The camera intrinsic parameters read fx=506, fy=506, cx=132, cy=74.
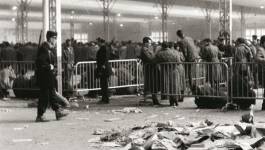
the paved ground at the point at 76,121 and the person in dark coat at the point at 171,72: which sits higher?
the person in dark coat at the point at 171,72

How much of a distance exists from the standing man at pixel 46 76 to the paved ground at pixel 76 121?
34 cm

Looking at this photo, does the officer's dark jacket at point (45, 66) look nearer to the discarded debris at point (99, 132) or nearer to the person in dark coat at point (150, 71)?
the discarded debris at point (99, 132)

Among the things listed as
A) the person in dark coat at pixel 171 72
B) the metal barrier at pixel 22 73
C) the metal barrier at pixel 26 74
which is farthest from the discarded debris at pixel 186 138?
the metal barrier at pixel 22 73

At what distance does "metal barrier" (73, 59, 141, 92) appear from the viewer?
57.0 feet

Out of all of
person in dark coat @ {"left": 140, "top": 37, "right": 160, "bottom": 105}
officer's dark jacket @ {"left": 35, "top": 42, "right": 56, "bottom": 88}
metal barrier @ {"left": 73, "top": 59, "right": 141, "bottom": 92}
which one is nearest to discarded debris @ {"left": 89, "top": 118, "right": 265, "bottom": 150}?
officer's dark jacket @ {"left": 35, "top": 42, "right": 56, "bottom": 88}

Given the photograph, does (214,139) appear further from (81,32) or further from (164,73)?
(81,32)

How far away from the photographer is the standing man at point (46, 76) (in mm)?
12094

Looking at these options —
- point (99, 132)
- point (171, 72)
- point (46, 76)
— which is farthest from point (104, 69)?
point (99, 132)

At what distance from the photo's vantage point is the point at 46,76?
1216 centimetres

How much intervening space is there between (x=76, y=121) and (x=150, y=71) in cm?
403

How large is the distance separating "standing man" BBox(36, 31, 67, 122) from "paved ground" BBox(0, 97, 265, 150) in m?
0.34

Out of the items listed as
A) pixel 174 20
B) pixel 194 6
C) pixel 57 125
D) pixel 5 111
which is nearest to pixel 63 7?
pixel 194 6

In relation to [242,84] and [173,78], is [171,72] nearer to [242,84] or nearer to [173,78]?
[173,78]

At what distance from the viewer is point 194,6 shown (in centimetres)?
5197
